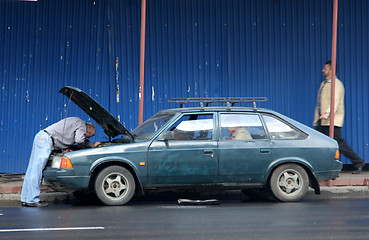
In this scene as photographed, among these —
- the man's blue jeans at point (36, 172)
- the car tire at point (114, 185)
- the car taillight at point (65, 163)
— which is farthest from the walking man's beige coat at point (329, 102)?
the man's blue jeans at point (36, 172)

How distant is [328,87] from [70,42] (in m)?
5.38

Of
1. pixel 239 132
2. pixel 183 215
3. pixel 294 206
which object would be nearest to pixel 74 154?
pixel 183 215

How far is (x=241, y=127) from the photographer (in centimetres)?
975

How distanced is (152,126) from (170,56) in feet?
12.2

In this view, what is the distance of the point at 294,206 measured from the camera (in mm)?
9344

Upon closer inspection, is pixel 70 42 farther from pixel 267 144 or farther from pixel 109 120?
pixel 267 144

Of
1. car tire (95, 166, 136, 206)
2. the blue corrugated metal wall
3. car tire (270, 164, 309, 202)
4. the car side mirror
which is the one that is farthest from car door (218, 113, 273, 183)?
the blue corrugated metal wall

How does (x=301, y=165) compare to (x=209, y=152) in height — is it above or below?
below

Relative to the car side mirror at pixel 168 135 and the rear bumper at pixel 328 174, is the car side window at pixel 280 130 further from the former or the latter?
the car side mirror at pixel 168 135

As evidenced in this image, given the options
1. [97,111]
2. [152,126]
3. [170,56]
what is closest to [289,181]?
[152,126]

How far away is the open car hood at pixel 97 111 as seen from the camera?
9750 mm

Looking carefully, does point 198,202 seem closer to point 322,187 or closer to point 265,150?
point 265,150

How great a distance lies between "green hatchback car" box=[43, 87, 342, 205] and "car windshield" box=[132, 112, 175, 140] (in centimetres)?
2

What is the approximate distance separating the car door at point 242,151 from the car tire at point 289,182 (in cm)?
23
